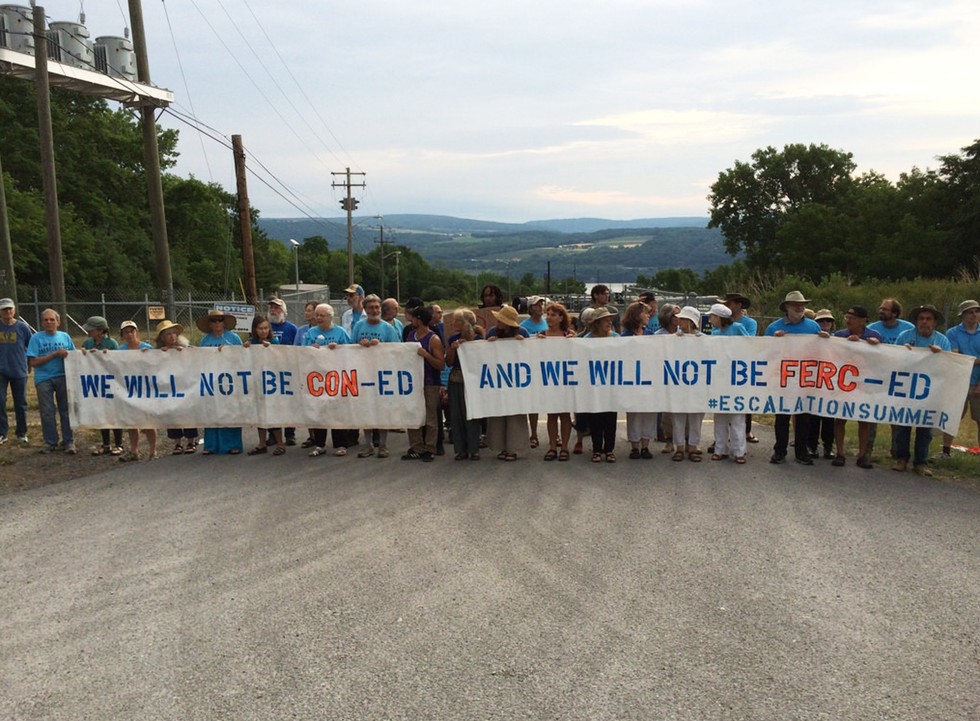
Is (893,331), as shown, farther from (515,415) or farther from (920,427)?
(515,415)

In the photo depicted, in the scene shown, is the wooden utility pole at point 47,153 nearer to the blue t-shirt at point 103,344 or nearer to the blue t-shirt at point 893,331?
the blue t-shirt at point 103,344

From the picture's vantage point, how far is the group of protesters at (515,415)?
10.2 m

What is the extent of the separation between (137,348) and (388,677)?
26.0 feet

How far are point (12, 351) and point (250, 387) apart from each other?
3.62m

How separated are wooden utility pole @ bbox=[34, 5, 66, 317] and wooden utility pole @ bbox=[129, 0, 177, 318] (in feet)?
8.70

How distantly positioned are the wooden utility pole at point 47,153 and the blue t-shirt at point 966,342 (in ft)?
51.0

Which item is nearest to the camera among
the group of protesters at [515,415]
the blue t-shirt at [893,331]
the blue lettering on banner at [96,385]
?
the group of protesters at [515,415]

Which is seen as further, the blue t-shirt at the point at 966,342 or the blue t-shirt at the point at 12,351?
the blue t-shirt at the point at 12,351

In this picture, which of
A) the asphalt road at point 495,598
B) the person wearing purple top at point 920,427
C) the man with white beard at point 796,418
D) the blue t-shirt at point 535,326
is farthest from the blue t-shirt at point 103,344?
the person wearing purple top at point 920,427

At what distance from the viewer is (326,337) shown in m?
11.1

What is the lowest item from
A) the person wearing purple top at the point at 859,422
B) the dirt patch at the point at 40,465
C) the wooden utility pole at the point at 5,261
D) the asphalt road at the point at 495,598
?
the dirt patch at the point at 40,465

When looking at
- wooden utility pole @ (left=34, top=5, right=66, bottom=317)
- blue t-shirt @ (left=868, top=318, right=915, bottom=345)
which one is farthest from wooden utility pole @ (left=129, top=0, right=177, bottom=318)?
blue t-shirt @ (left=868, top=318, right=915, bottom=345)

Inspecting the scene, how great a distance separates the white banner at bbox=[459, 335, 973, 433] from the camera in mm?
10219

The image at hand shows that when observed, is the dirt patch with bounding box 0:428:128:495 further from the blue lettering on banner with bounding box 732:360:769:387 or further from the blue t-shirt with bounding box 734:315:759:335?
the blue t-shirt with bounding box 734:315:759:335
